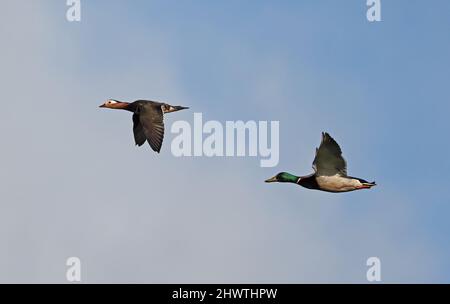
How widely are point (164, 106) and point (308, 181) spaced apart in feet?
11.9

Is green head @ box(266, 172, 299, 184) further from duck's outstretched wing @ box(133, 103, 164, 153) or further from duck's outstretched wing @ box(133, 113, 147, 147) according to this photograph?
duck's outstretched wing @ box(133, 113, 147, 147)

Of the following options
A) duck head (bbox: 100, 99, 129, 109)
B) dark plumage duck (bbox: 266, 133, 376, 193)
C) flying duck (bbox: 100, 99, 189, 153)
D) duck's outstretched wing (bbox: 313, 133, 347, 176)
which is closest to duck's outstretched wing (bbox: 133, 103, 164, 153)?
flying duck (bbox: 100, 99, 189, 153)

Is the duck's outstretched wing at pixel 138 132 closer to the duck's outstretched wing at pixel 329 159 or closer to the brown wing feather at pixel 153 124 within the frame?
the brown wing feather at pixel 153 124

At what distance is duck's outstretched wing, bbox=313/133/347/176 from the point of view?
24.7m

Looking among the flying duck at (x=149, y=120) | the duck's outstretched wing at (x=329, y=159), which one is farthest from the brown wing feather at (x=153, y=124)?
the duck's outstretched wing at (x=329, y=159)

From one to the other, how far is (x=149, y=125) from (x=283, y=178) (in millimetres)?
3094

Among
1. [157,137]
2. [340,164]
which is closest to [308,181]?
[340,164]

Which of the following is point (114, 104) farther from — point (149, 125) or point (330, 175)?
point (330, 175)

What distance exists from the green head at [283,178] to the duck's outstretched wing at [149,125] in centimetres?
260

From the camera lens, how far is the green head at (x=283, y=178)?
27.2m

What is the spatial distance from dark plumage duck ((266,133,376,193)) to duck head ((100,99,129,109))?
4.42 m
